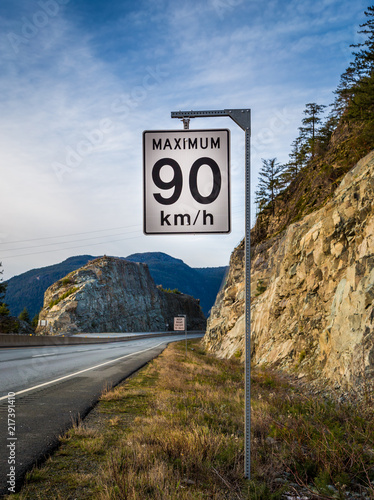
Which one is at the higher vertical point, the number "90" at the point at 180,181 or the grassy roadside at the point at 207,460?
the number "90" at the point at 180,181

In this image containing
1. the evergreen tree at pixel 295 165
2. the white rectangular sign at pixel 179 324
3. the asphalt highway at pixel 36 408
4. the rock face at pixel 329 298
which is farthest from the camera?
the evergreen tree at pixel 295 165

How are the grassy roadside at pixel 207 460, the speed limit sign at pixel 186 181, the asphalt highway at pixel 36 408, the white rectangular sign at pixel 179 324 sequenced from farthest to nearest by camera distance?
the white rectangular sign at pixel 179 324
the asphalt highway at pixel 36 408
the speed limit sign at pixel 186 181
the grassy roadside at pixel 207 460

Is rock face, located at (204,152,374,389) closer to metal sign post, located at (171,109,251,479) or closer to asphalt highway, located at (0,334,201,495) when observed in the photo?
metal sign post, located at (171,109,251,479)

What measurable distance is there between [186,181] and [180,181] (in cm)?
6

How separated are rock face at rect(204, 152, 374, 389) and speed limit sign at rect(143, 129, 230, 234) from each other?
3468 mm

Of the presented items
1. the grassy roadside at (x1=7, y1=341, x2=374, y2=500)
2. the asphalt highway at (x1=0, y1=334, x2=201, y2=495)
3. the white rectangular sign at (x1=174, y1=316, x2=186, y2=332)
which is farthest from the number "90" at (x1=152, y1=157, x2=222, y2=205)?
the white rectangular sign at (x1=174, y1=316, x2=186, y2=332)

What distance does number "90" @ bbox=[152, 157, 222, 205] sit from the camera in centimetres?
400

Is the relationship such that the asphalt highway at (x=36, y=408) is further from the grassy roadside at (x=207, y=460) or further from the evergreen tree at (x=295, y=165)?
the evergreen tree at (x=295, y=165)

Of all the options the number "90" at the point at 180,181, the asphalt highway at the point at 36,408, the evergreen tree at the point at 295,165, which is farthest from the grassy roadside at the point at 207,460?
the evergreen tree at the point at 295,165

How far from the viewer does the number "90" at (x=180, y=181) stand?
4.00 metres

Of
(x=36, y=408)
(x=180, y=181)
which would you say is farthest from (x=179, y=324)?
(x=180, y=181)

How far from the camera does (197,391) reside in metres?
8.98

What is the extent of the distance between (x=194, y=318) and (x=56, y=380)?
12199cm

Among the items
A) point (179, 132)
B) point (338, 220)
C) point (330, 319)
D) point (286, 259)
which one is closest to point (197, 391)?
point (330, 319)
